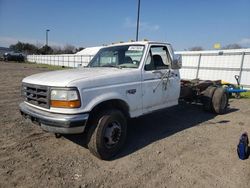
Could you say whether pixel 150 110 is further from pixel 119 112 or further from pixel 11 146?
pixel 11 146

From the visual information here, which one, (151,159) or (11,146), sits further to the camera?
(11,146)

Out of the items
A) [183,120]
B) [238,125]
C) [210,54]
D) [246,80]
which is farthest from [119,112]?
[210,54]

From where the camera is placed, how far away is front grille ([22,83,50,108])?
146 inches

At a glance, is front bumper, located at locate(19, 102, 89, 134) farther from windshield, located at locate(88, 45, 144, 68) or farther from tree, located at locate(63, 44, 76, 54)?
tree, located at locate(63, 44, 76, 54)

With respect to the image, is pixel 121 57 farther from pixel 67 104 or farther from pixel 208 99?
pixel 208 99

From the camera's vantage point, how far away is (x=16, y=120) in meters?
6.18

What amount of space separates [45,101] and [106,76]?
43.7 inches

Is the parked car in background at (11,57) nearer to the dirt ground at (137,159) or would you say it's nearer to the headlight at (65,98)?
the dirt ground at (137,159)

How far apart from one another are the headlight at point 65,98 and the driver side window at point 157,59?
185 centimetres

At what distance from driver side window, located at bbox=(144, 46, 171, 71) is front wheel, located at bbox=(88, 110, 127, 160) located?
136cm

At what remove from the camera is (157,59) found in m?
5.28

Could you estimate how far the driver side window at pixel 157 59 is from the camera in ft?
16.2

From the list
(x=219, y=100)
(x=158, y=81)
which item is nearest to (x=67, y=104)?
(x=158, y=81)

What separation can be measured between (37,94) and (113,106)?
137cm
